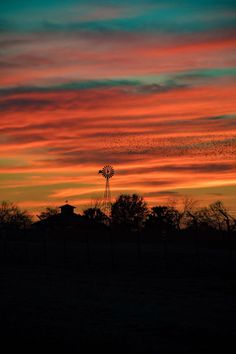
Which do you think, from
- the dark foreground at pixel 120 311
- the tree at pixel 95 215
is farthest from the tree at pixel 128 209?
the dark foreground at pixel 120 311

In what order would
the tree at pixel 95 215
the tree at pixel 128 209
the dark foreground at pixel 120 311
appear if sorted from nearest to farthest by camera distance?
the dark foreground at pixel 120 311, the tree at pixel 95 215, the tree at pixel 128 209

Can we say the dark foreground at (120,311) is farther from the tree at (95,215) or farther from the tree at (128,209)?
the tree at (128,209)

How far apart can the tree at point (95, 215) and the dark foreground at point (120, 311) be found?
68762 mm

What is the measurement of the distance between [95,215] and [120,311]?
90601mm

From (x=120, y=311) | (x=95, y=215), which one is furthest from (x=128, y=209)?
(x=120, y=311)

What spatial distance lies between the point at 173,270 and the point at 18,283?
8428 millimetres

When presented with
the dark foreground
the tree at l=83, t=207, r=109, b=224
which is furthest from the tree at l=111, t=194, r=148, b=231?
the dark foreground

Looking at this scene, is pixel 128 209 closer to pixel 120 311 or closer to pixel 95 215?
pixel 95 215

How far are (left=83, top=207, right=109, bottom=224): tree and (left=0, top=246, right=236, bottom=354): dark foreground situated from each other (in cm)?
6876

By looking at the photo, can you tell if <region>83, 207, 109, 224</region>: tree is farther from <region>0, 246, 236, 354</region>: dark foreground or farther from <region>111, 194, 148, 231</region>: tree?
<region>0, 246, 236, 354</region>: dark foreground

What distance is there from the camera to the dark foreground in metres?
10.5

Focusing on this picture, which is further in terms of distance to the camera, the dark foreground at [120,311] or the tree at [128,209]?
the tree at [128,209]

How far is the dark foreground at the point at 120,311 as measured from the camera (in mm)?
10469

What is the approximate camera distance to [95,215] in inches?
4141
